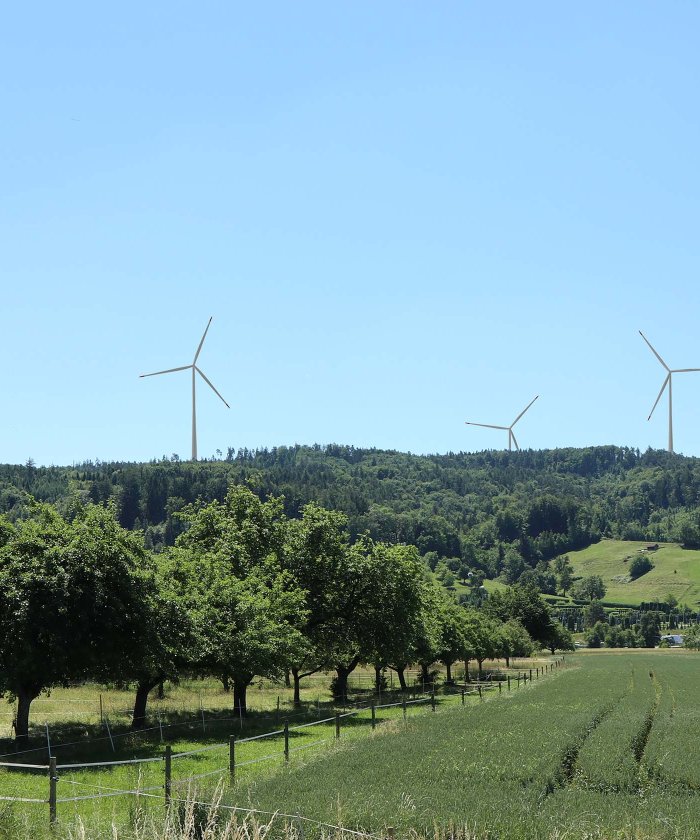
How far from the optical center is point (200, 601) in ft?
157

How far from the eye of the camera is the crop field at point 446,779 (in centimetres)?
1945

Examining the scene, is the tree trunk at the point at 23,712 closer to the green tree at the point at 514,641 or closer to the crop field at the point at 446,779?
the crop field at the point at 446,779

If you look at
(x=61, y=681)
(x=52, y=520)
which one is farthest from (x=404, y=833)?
(x=52, y=520)

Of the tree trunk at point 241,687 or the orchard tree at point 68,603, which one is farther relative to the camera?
the tree trunk at point 241,687

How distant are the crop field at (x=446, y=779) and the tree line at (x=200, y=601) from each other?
4.46m

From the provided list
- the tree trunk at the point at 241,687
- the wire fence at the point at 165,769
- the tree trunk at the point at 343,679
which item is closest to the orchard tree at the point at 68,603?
the wire fence at the point at 165,769

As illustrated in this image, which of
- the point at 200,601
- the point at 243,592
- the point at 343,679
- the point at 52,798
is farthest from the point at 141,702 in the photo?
the point at 343,679

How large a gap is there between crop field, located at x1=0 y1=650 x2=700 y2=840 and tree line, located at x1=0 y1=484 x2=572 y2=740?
4.46m

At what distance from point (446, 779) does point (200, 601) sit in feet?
80.6

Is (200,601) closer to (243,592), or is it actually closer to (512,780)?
(243,592)

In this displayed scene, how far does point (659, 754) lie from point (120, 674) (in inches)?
880

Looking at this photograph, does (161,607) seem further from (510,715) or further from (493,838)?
(493,838)

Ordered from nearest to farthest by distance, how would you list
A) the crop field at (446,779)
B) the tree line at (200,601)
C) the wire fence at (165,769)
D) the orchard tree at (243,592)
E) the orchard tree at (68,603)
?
the crop field at (446,779), the wire fence at (165,769), the orchard tree at (68,603), the tree line at (200,601), the orchard tree at (243,592)

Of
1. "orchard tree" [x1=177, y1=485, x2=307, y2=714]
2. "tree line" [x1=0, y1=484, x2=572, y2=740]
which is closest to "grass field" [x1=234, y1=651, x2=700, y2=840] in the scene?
"orchard tree" [x1=177, y1=485, x2=307, y2=714]
